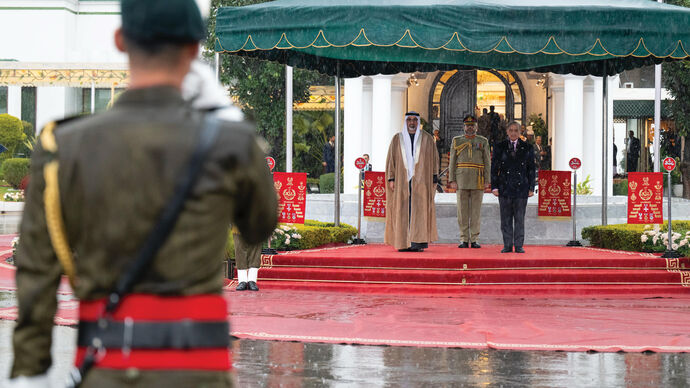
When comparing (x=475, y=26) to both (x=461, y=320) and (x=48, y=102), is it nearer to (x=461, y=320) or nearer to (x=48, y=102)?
(x=461, y=320)

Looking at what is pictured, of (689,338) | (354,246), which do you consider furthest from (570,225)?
Result: (689,338)

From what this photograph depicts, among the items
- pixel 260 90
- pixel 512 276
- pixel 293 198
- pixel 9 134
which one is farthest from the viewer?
pixel 9 134

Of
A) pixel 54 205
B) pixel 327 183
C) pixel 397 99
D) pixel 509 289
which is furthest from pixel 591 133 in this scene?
pixel 54 205

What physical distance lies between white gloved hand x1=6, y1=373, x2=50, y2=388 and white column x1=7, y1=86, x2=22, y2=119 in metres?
48.8

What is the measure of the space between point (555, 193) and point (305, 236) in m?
4.23

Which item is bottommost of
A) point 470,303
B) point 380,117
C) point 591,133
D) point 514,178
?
point 470,303

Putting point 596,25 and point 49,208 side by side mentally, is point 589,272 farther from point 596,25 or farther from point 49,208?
point 49,208

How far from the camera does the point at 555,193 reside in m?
16.5

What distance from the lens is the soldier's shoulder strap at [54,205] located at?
259 cm

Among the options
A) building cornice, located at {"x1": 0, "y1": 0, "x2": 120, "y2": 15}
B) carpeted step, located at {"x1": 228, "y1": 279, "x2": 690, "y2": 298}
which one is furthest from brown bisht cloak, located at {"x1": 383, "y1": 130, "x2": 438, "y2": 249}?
building cornice, located at {"x1": 0, "y1": 0, "x2": 120, "y2": 15}

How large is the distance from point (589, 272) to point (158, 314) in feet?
36.2

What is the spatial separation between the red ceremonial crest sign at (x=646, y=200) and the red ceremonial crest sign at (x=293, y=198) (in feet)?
15.2

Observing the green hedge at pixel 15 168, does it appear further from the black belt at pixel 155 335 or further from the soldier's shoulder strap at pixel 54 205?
the black belt at pixel 155 335

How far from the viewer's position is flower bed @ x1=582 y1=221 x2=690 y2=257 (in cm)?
1366
